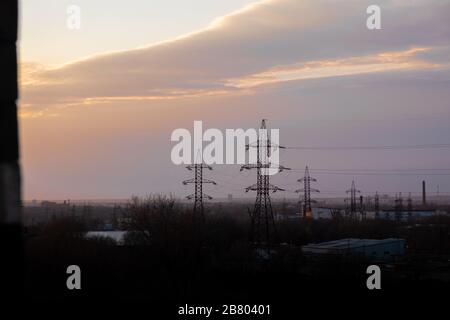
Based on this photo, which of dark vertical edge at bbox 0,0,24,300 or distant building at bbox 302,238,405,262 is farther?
distant building at bbox 302,238,405,262

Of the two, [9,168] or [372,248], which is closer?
[9,168]

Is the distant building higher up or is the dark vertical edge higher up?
the dark vertical edge

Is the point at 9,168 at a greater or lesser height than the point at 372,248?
greater

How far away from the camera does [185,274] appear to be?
23125 mm

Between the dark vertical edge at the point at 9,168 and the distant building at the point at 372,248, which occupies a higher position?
the dark vertical edge at the point at 9,168

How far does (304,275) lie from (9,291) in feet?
73.5

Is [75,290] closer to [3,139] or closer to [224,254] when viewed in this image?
[224,254]

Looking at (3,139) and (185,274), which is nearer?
(3,139)
